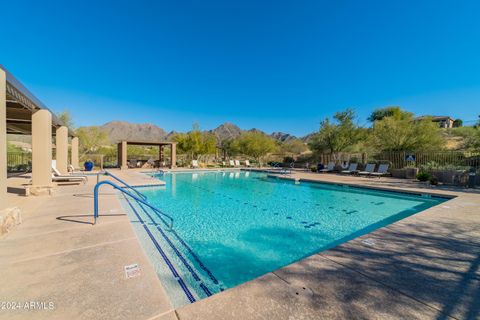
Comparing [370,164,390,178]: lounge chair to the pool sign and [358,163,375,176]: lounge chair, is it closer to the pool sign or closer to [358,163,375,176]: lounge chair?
[358,163,375,176]: lounge chair

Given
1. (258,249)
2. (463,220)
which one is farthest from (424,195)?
(258,249)

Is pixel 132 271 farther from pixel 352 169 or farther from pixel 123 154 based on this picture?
pixel 123 154

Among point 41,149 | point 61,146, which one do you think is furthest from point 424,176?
point 61,146

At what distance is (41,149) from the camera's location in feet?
20.4

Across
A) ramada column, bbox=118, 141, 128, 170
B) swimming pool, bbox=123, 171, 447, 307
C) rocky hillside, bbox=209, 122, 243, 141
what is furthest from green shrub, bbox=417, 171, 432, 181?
rocky hillside, bbox=209, 122, 243, 141

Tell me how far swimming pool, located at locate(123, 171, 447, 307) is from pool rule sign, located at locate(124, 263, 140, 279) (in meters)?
0.60

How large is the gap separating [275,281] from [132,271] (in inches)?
60.3

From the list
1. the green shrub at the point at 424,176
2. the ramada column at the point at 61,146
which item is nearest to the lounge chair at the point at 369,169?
the green shrub at the point at 424,176

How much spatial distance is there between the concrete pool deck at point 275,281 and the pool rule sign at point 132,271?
0.05 m

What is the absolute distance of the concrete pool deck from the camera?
5.35ft

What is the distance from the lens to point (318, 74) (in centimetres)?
2278

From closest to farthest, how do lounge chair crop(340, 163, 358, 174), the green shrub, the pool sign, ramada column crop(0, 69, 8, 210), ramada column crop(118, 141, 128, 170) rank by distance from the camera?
ramada column crop(0, 69, 8, 210)
the green shrub
the pool sign
lounge chair crop(340, 163, 358, 174)
ramada column crop(118, 141, 128, 170)

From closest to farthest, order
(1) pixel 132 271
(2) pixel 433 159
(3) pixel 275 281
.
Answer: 1. (3) pixel 275 281
2. (1) pixel 132 271
3. (2) pixel 433 159

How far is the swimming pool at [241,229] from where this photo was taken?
10.5ft
